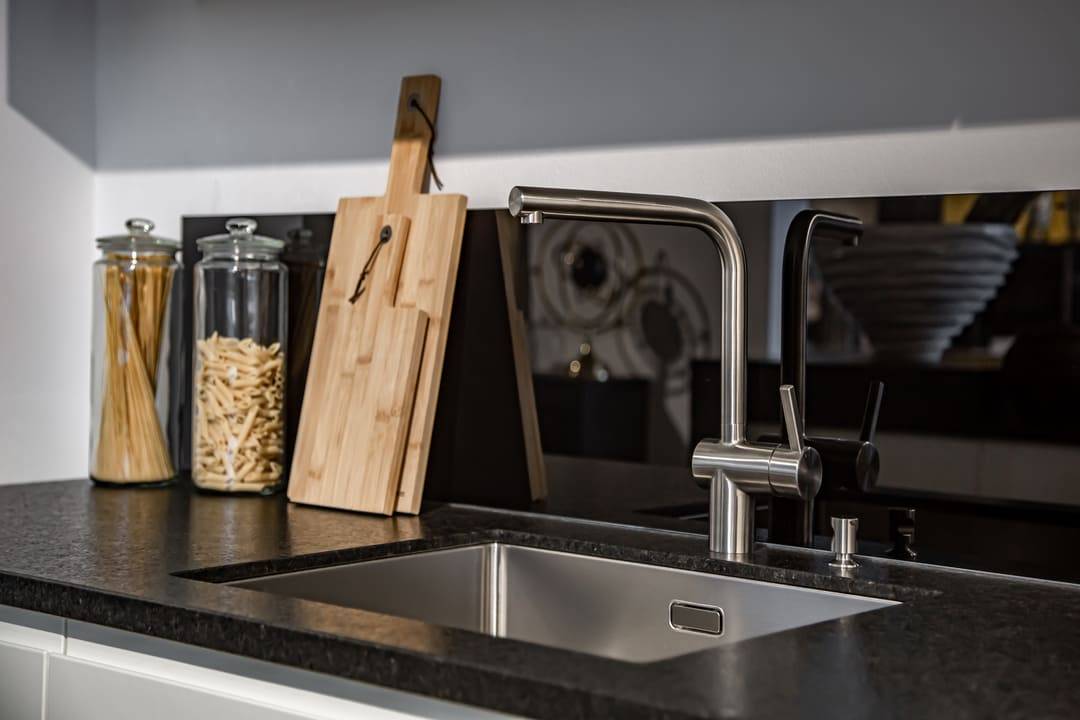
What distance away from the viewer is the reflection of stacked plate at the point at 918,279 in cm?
137

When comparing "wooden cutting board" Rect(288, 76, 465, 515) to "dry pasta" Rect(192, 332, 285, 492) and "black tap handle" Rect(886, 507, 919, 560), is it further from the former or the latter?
"black tap handle" Rect(886, 507, 919, 560)

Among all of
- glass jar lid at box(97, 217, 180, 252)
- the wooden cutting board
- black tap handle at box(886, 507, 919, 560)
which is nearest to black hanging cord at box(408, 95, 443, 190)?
the wooden cutting board

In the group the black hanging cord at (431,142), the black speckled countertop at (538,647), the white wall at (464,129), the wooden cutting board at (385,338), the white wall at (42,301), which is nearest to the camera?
the black speckled countertop at (538,647)

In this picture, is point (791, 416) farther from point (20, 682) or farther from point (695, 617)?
point (20, 682)

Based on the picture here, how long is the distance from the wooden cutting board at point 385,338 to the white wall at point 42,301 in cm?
58

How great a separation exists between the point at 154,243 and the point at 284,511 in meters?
0.49

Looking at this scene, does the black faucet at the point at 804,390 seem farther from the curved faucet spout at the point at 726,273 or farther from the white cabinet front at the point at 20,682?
the white cabinet front at the point at 20,682

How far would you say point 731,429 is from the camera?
4.63 feet

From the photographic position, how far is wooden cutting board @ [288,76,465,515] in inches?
67.0

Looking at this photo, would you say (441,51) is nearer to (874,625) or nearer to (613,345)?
(613,345)

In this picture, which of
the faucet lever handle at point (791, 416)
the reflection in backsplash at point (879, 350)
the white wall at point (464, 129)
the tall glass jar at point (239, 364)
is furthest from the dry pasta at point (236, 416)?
the faucet lever handle at point (791, 416)

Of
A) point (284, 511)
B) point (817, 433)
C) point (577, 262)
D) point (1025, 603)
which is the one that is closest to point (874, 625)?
point (1025, 603)

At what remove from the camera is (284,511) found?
1.72 metres

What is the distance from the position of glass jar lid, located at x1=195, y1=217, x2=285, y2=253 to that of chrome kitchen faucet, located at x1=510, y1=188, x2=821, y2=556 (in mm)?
594
